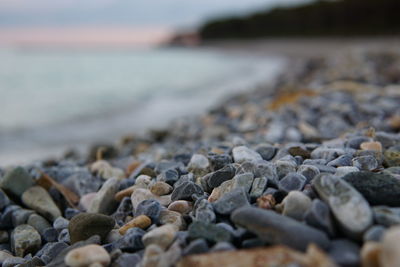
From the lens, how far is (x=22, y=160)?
166 inches

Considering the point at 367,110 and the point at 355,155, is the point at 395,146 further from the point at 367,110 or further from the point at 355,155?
the point at 367,110

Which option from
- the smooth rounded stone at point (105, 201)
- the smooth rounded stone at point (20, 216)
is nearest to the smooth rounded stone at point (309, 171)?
the smooth rounded stone at point (105, 201)

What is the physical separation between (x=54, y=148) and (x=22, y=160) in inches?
22.7

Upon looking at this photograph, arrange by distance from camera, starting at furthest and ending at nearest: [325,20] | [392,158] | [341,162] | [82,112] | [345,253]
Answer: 1. [325,20]
2. [82,112]
3. [392,158]
4. [341,162]
5. [345,253]

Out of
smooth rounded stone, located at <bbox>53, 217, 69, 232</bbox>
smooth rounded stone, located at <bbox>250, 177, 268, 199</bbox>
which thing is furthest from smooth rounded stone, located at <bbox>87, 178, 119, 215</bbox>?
smooth rounded stone, located at <bbox>250, 177, 268, 199</bbox>

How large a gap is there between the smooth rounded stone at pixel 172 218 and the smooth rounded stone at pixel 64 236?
443 mm

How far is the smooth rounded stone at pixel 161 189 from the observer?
1.74 meters

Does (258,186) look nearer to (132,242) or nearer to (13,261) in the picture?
(132,242)

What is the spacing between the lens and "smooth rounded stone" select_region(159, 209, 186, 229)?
141cm

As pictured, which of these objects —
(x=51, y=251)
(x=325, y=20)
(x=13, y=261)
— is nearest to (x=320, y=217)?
(x=51, y=251)

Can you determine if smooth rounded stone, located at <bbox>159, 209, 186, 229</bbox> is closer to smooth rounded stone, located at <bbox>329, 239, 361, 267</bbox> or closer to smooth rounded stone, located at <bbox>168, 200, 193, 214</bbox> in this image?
smooth rounded stone, located at <bbox>168, 200, 193, 214</bbox>

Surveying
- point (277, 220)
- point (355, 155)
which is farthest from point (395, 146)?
point (277, 220)

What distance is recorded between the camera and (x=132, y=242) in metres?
1.37

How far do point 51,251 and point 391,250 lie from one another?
123cm
